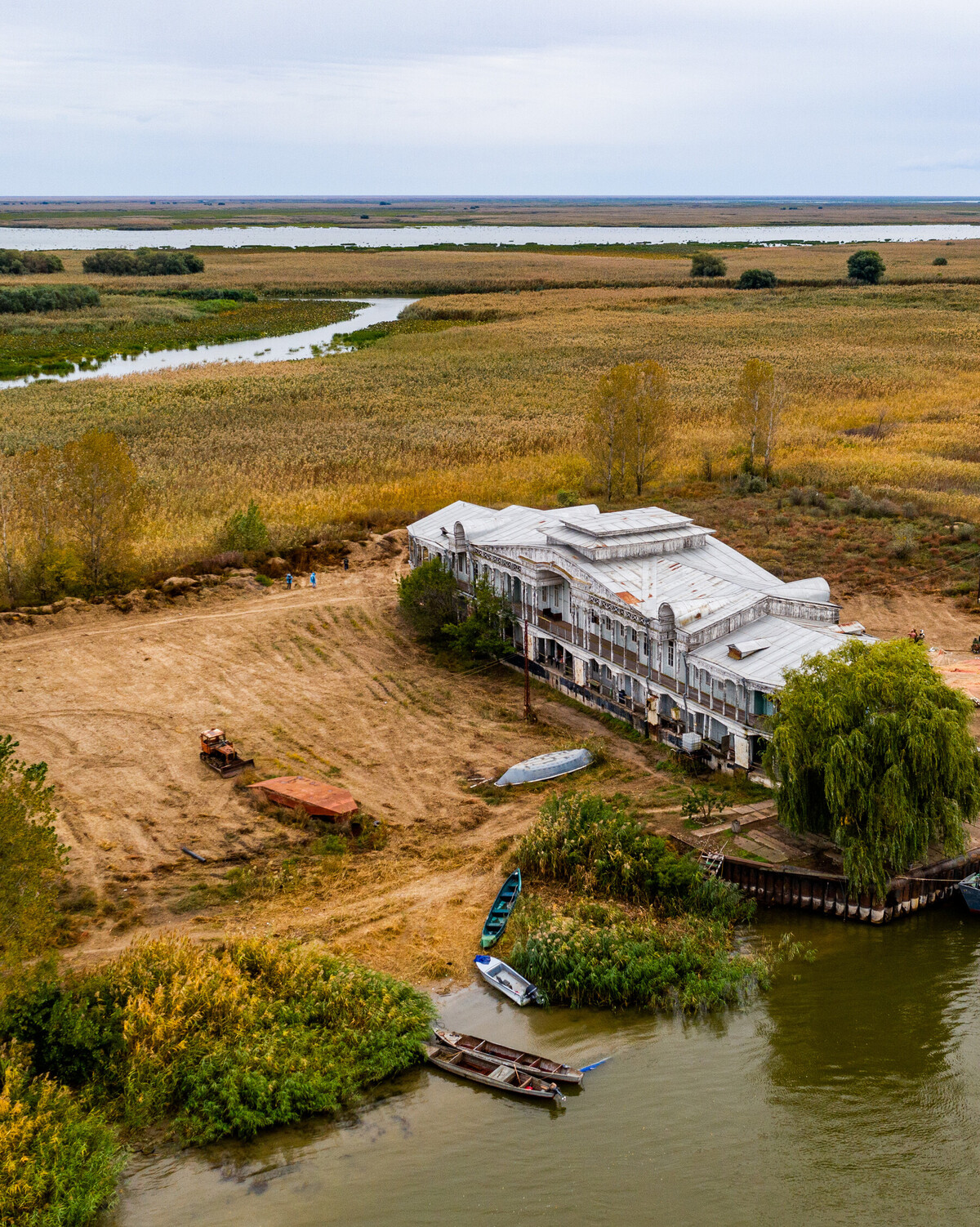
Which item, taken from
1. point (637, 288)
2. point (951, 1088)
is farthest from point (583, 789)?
point (637, 288)

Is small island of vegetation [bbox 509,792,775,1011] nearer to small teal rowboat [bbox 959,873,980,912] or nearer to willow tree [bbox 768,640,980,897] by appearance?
willow tree [bbox 768,640,980,897]

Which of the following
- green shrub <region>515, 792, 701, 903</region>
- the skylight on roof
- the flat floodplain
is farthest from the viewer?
the flat floodplain

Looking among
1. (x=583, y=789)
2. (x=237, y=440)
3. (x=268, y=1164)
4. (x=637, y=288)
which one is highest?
(x=637, y=288)

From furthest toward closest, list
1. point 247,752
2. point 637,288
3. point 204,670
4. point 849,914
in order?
1. point 637,288
2. point 204,670
3. point 247,752
4. point 849,914

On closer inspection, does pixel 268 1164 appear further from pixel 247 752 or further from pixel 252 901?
pixel 247 752

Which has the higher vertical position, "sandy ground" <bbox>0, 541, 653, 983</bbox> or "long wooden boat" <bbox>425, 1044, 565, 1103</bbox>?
"sandy ground" <bbox>0, 541, 653, 983</bbox>

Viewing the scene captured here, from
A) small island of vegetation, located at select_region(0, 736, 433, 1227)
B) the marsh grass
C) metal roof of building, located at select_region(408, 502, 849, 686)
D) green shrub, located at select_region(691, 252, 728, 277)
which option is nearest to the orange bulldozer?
small island of vegetation, located at select_region(0, 736, 433, 1227)

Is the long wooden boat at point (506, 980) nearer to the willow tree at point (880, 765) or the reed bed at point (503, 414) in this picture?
the willow tree at point (880, 765)
